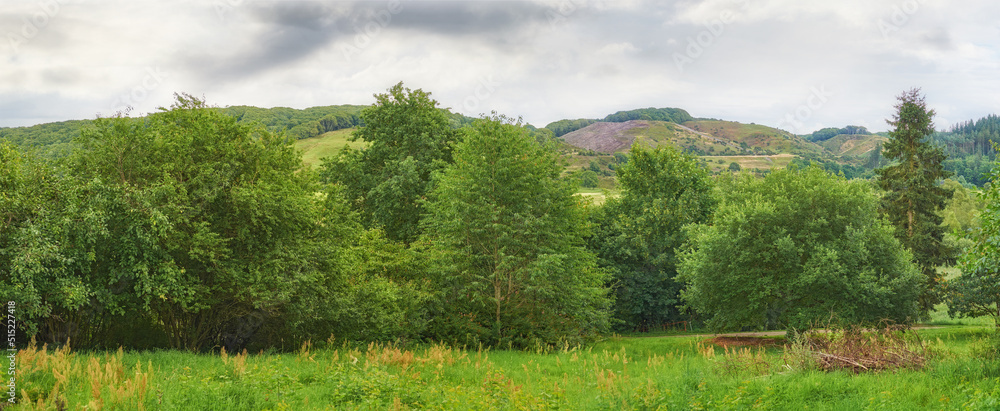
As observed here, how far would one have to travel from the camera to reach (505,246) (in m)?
25.8

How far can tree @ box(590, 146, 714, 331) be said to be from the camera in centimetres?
4500

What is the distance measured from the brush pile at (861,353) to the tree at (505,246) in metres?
12.0

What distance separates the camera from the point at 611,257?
45.8 m

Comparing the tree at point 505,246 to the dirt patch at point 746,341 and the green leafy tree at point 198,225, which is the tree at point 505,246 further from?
the dirt patch at point 746,341

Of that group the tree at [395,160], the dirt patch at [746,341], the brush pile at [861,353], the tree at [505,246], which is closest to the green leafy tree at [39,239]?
the tree at [505,246]

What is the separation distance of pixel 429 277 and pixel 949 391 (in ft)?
63.9

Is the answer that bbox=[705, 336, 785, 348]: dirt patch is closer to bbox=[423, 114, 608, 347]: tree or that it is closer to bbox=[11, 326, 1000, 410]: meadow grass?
bbox=[423, 114, 608, 347]: tree

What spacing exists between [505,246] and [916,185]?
31.9 metres

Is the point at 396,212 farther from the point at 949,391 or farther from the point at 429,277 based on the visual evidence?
the point at 949,391

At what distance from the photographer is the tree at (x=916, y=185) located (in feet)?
130

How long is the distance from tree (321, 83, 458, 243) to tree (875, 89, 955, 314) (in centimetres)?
3108

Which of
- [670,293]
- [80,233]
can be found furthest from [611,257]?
[80,233]

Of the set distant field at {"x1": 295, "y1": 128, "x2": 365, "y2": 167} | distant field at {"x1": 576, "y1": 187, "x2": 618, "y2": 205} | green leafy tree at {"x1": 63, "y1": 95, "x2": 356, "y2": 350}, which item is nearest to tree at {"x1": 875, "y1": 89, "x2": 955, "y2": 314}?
distant field at {"x1": 576, "y1": 187, "x2": 618, "y2": 205}

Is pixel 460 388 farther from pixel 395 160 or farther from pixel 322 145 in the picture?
pixel 322 145
